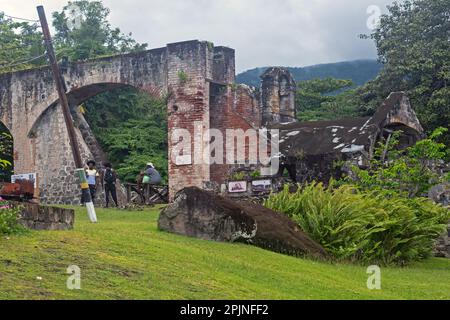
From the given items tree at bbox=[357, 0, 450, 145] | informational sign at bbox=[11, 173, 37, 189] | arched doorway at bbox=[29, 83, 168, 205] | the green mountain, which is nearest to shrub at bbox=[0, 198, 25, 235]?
arched doorway at bbox=[29, 83, 168, 205]

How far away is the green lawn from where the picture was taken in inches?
345

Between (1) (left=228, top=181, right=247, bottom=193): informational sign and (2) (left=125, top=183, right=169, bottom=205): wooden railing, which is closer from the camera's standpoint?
(1) (left=228, top=181, right=247, bottom=193): informational sign

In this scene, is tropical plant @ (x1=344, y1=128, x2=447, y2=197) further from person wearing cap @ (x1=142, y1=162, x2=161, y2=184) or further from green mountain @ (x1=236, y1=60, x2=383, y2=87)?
green mountain @ (x1=236, y1=60, x2=383, y2=87)

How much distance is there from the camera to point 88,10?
36469mm

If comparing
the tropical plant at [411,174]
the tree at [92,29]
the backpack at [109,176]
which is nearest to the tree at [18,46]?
the tree at [92,29]

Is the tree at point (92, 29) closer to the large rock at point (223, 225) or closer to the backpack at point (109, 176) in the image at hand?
the backpack at point (109, 176)

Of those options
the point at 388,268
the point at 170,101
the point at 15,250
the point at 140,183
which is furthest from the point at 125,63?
the point at 15,250

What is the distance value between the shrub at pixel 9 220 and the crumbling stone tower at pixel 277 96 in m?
16.3

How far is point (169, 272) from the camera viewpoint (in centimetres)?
989

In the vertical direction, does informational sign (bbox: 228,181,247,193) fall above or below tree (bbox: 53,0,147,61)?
below

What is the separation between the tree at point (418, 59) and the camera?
28.7 meters

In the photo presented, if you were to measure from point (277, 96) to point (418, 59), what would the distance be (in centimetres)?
556

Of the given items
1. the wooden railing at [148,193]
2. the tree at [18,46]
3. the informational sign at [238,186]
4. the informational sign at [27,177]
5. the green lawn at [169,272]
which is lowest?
the green lawn at [169,272]

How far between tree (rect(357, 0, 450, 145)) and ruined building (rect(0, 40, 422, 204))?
4429 mm
